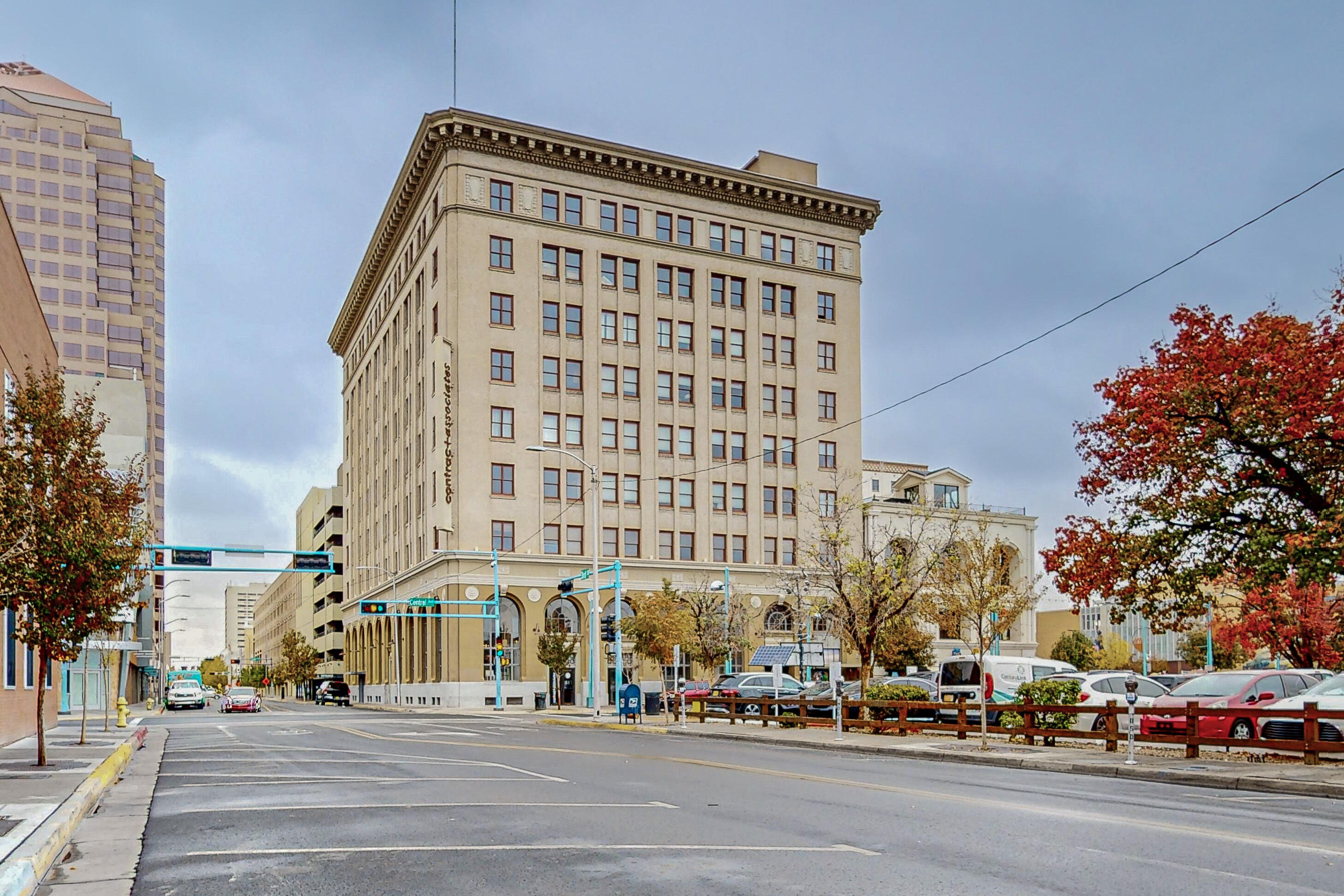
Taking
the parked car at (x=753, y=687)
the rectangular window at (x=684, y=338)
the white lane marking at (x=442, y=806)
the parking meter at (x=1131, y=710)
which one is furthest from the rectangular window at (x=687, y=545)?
the white lane marking at (x=442, y=806)

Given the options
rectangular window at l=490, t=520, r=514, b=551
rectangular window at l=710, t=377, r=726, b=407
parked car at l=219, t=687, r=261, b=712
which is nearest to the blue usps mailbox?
rectangular window at l=490, t=520, r=514, b=551

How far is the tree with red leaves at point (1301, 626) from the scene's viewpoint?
42719 millimetres

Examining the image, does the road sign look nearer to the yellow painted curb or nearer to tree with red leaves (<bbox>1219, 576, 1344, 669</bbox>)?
the yellow painted curb

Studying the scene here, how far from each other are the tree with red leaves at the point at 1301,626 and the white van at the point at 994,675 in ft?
29.8

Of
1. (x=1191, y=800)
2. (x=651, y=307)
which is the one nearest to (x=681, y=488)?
(x=651, y=307)

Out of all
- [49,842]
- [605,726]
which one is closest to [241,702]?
[605,726]

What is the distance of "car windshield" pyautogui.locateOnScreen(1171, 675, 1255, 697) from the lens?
2602 cm

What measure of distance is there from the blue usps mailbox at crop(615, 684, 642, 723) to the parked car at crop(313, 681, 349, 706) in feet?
163

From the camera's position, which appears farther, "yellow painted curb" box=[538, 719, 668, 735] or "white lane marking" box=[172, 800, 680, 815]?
"yellow painted curb" box=[538, 719, 668, 735]

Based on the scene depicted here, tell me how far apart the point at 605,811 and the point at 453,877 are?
4.30 m

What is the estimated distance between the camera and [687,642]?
6131cm

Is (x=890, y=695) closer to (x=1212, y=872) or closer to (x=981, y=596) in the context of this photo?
(x=981, y=596)

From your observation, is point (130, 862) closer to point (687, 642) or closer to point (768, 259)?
point (687, 642)

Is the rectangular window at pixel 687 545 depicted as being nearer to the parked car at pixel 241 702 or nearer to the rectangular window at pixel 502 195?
the rectangular window at pixel 502 195
